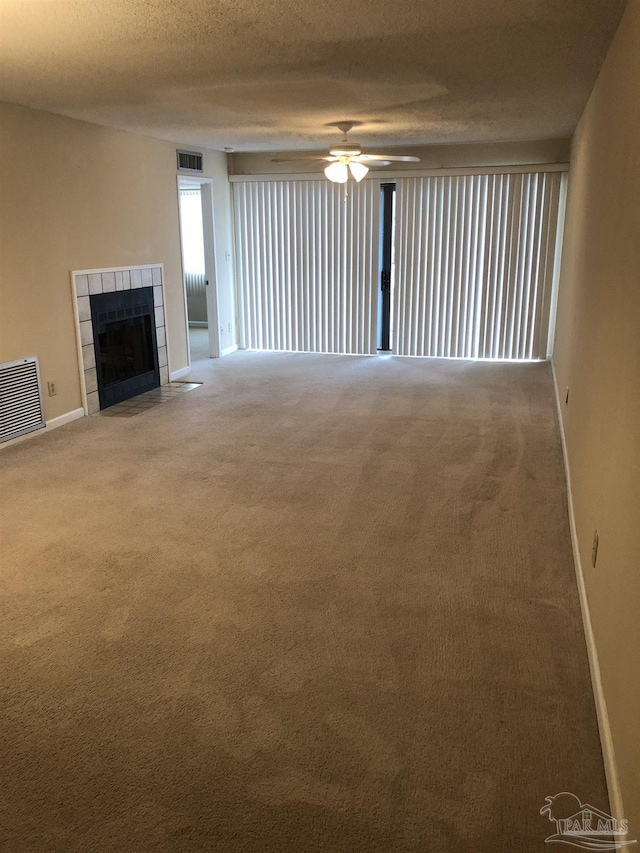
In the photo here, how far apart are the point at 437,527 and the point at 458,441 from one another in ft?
5.02

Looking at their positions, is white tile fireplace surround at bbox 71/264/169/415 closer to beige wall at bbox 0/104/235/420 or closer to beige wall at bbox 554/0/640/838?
beige wall at bbox 0/104/235/420

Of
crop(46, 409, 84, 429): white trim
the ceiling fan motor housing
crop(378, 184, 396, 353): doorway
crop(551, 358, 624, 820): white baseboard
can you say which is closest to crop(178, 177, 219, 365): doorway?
crop(378, 184, 396, 353): doorway

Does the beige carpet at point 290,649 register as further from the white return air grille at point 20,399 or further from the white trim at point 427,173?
the white trim at point 427,173

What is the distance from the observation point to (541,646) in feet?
8.34

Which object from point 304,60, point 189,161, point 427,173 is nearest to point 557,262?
point 427,173

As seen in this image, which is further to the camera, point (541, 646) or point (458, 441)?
point (458, 441)

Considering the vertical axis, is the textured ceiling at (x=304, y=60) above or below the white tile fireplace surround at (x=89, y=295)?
above

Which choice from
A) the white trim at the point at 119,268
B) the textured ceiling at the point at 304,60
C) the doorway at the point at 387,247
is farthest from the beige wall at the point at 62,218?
the doorway at the point at 387,247

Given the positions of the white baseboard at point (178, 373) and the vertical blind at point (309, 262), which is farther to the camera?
the vertical blind at point (309, 262)

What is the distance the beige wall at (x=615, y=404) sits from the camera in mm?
1764

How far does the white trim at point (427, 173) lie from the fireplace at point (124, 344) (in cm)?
244

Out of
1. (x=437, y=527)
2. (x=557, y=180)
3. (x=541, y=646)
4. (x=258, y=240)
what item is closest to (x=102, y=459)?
(x=437, y=527)

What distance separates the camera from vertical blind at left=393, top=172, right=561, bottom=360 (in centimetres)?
738

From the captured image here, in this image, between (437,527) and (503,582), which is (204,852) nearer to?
(503,582)
